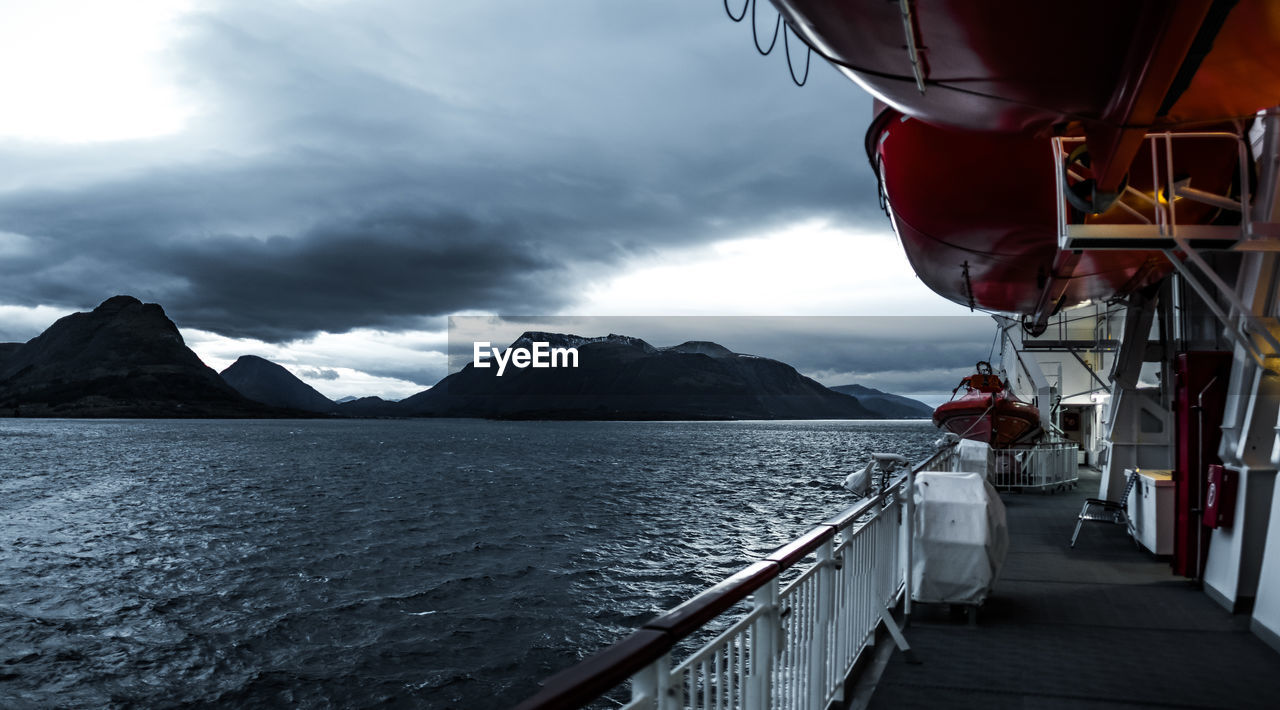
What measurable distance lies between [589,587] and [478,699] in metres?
6.52

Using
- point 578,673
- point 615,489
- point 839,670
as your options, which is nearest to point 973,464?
point 839,670

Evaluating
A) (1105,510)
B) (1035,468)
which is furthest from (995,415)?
(1105,510)

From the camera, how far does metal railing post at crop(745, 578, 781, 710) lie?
2.58 m

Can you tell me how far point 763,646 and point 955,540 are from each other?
311 centimetres

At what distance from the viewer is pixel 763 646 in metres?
2.62

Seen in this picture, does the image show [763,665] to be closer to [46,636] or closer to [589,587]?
[589,587]

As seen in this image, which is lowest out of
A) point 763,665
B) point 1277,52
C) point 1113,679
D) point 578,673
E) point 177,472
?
point 177,472

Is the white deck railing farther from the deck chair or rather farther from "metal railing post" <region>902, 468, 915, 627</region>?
"metal railing post" <region>902, 468, 915, 627</region>

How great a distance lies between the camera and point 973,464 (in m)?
9.84

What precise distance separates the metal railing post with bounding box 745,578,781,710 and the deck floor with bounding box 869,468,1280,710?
1.62 meters

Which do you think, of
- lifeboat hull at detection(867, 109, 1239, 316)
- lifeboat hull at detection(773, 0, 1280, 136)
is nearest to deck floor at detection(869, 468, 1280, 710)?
lifeboat hull at detection(773, 0, 1280, 136)

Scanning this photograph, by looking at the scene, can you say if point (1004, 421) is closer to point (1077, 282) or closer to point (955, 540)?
point (1077, 282)

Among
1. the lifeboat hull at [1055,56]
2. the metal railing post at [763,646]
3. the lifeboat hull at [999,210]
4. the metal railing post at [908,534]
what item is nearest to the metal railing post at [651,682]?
the metal railing post at [763,646]

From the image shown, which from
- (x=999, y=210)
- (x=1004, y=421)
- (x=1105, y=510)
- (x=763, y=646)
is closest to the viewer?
(x=763, y=646)
